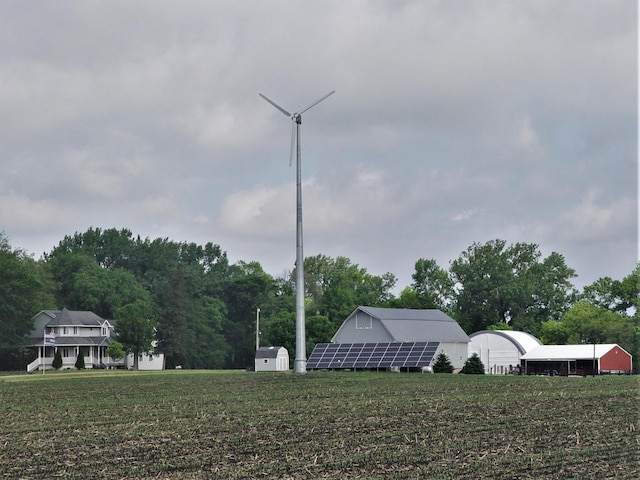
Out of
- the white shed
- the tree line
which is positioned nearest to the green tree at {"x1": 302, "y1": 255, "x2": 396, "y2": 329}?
the tree line

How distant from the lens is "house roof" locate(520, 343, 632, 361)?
8944 cm

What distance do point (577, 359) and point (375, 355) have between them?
21478mm

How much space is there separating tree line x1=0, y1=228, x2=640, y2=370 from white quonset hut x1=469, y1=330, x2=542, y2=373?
10.6 m

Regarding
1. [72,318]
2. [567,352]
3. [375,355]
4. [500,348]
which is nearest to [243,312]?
[72,318]

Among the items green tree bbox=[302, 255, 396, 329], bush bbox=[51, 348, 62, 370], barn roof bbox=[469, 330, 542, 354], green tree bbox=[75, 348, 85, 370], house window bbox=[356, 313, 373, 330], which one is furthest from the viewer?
green tree bbox=[302, 255, 396, 329]

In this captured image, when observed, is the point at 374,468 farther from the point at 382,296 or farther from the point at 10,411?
the point at 382,296

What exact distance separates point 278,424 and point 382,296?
11151 cm

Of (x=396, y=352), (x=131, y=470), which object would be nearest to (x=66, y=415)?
(x=131, y=470)

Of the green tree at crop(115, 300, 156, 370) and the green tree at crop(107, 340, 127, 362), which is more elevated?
the green tree at crop(115, 300, 156, 370)

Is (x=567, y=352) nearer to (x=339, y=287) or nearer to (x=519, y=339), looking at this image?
(x=519, y=339)

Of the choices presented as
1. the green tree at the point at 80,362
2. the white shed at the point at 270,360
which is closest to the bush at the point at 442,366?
the white shed at the point at 270,360

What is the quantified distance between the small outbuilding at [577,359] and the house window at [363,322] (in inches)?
626

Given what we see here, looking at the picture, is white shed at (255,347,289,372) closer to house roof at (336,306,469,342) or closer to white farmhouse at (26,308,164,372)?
house roof at (336,306,469,342)

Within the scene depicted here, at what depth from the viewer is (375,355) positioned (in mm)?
82250
